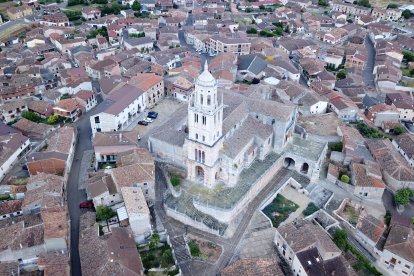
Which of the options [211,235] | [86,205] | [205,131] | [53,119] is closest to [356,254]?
[211,235]

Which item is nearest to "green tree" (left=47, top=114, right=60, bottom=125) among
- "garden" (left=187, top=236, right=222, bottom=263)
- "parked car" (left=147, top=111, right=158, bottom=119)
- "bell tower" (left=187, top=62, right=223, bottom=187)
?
"parked car" (left=147, top=111, right=158, bottom=119)

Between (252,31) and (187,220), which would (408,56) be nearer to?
(252,31)

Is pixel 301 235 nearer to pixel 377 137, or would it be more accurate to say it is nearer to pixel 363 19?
pixel 377 137

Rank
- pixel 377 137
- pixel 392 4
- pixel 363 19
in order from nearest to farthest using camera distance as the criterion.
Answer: pixel 377 137 → pixel 363 19 → pixel 392 4

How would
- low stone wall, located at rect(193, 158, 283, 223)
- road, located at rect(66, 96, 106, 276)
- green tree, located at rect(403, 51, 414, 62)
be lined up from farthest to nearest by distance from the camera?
green tree, located at rect(403, 51, 414, 62) < low stone wall, located at rect(193, 158, 283, 223) < road, located at rect(66, 96, 106, 276)

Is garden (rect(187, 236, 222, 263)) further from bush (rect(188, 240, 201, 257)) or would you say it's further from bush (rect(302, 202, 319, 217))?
bush (rect(302, 202, 319, 217))

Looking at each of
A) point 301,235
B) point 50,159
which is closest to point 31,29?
point 50,159

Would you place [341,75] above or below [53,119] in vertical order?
above

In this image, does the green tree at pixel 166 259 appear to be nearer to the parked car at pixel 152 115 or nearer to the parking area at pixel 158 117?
the parking area at pixel 158 117
